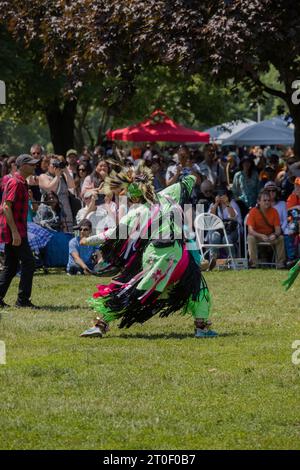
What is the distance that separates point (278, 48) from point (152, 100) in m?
25.6

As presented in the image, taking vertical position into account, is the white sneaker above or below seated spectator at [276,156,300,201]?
below

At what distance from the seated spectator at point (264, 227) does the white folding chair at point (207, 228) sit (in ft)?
1.31

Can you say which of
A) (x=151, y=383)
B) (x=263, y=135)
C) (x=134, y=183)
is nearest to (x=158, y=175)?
(x=134, y=183)

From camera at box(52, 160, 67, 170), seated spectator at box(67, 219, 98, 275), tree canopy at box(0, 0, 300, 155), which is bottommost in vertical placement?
seated spectator at box(67, 219, 98, 275)

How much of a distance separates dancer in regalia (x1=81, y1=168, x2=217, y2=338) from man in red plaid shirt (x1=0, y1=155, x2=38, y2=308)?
223 cm

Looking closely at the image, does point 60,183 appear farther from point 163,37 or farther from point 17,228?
point 17,228

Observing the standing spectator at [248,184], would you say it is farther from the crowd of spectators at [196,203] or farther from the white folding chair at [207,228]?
the white folding chair at [207,228]

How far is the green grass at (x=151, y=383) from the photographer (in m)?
6.95

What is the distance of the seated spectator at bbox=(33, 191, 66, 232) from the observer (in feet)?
59.0

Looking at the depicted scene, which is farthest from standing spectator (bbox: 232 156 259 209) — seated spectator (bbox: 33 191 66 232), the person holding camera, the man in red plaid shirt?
the man in red plaid shirt

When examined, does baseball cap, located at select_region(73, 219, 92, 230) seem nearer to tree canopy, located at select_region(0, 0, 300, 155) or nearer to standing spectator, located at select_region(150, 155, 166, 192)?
standing spectator, located at select_region(150, 155, 166, 192)

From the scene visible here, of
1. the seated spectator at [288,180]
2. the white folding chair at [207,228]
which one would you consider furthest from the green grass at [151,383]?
the seated spectator at [288,180]

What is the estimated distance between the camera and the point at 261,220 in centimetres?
1822

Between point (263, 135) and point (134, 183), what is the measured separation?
2457 centimetres
